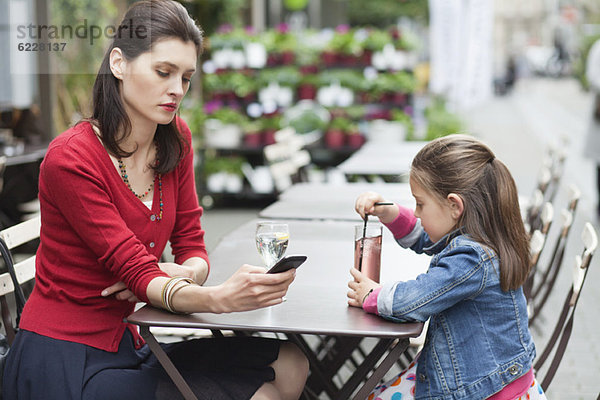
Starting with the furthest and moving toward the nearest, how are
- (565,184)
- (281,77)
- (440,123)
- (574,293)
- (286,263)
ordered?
(440,123), (565,184), (281,77), (574,293), (286,263)

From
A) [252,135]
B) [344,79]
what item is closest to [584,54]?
[344,79]

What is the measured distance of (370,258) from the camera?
230cm

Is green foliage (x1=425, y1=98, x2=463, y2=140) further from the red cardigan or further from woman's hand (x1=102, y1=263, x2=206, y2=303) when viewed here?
the red cardigan

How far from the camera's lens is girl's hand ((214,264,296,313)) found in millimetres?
1998

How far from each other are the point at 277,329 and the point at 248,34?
751cm

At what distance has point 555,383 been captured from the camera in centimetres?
420

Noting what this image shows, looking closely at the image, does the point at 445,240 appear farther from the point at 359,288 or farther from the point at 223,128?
the point at 223,128

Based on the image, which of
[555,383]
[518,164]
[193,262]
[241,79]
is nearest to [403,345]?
[193,262]

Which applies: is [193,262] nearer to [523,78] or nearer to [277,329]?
[277,329]

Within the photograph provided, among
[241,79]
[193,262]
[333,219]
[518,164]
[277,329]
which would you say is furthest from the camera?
[518,164]

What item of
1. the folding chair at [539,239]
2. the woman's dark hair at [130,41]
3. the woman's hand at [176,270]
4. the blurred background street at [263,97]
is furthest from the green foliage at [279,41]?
the woman's hand at [176,270]

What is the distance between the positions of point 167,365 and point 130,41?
37.1 inches

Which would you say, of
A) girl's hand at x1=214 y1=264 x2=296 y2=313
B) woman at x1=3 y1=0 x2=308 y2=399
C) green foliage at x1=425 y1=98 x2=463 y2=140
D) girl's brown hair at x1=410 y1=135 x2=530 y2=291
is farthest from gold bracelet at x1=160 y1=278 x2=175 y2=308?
green foliage at x1=425 y1=98 x2=463 y2=140

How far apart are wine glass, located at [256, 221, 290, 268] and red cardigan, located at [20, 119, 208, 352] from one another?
32cm
